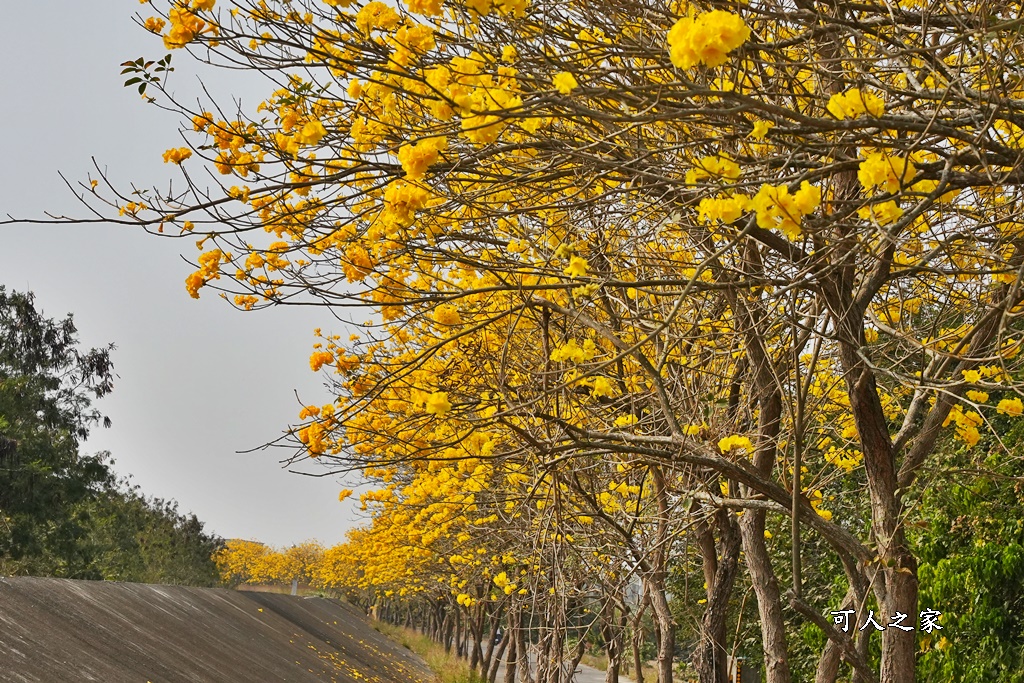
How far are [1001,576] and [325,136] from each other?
329 inches

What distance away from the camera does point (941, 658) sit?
951 centimetres

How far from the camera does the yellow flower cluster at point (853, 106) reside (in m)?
2.34

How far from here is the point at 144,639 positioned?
859cm

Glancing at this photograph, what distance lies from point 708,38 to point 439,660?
88.4 feet

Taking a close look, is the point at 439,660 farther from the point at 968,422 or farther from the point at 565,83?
the point at 565,83

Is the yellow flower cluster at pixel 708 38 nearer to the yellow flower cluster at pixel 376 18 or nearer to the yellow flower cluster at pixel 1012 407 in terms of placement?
the yellow flower cluster at pixel 376 18

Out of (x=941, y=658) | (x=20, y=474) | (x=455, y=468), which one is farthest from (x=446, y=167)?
(x=20, y=474)

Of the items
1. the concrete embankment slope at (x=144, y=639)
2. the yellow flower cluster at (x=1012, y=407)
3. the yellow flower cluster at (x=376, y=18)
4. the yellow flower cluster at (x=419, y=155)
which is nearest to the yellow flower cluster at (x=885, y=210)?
the yellow flower cluster at (x=419, y=155)

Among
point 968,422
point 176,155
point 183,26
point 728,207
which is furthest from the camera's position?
point 968,422

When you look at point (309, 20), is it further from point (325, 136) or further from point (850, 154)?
point (850, 154)

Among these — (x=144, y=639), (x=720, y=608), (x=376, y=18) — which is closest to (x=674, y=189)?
(x=376, y=18)

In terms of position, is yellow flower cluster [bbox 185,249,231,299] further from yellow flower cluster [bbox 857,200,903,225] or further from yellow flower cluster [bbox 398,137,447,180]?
yellow flower cluster [bbox 857,200,903,225]

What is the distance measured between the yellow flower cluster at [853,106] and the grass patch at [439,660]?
58.2 feet

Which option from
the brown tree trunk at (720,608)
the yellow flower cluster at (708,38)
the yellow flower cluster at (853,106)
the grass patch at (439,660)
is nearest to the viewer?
the yellow flower cluster at (708,38)
